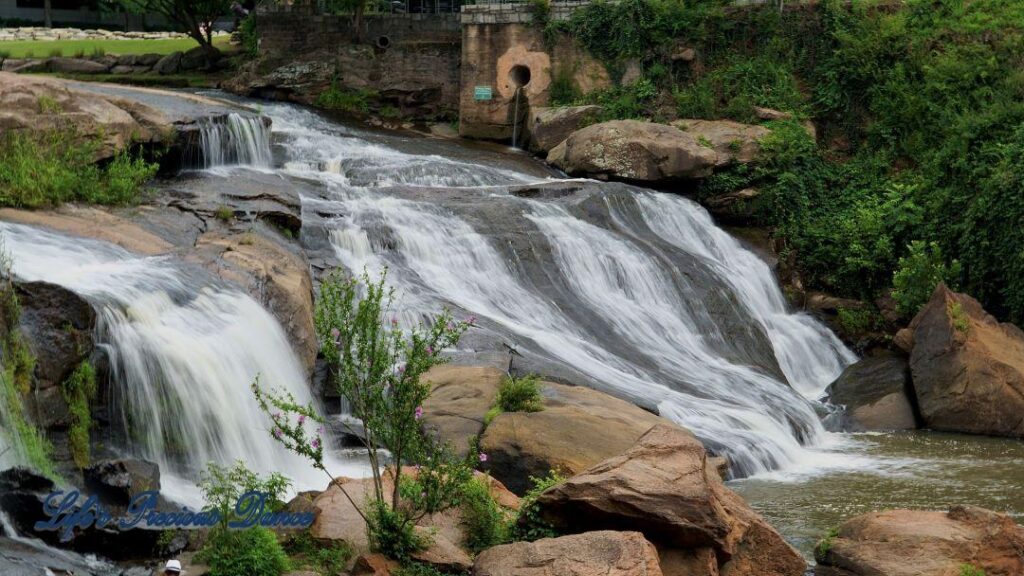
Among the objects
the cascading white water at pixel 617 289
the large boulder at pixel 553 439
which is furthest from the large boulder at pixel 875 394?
the large boulder at pixel 553 439

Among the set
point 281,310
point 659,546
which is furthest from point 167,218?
point 659,546

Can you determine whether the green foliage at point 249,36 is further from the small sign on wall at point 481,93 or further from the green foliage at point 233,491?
the green foliage at point 233,491

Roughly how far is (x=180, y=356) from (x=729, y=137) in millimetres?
14674

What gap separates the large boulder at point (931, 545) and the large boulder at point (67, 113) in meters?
11.2

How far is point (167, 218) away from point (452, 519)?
7577mm

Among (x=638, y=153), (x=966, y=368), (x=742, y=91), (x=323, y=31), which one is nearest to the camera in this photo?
(x=966, y=368)

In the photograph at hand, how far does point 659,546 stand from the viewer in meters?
8.96

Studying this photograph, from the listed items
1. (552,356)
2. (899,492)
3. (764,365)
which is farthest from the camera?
(764,365)

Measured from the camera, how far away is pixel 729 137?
2341cm

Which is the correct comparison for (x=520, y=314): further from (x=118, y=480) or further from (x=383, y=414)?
(x=118, y=480)

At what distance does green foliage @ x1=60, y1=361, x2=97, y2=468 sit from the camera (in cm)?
1001

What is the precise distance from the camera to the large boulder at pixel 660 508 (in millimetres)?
8820

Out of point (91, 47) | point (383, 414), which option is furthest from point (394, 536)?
point (91, 47)

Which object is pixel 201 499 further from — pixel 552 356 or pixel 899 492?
pixel 899 492
